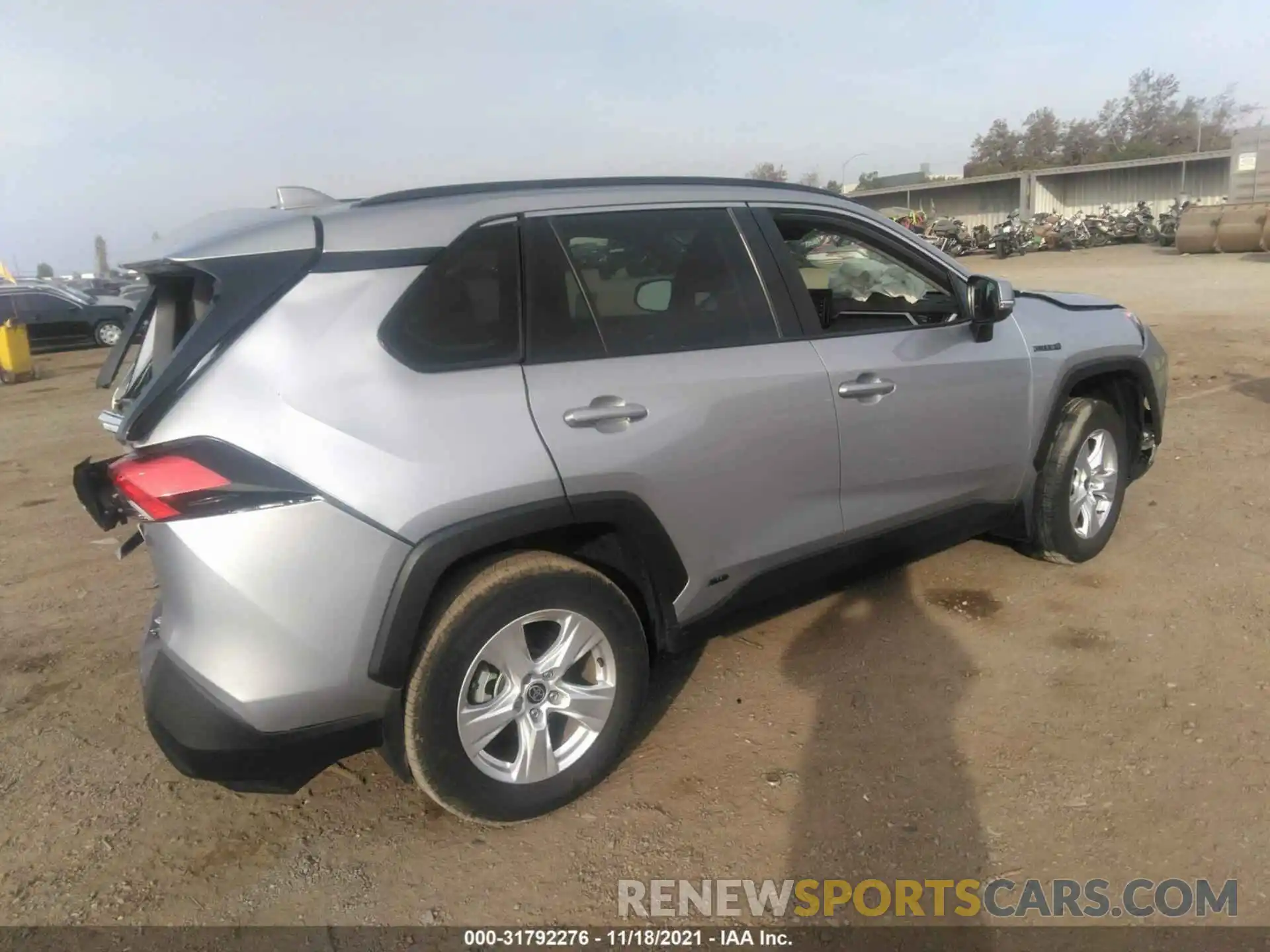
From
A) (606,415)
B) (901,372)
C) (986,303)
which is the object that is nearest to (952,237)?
(986,303)

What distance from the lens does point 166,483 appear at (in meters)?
2.31

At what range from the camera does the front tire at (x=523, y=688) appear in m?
2.55

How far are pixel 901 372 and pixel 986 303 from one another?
53 cm

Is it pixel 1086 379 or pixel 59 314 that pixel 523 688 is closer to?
pixel 1086 379

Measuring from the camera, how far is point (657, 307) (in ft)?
10.1

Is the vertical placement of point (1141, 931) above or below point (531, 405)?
below

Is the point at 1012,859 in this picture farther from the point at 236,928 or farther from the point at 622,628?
the point at 236,928

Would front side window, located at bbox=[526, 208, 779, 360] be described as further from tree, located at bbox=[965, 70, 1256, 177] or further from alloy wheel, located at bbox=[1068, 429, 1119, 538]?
tree, located at bbox=[965, 70, 1256, 177]

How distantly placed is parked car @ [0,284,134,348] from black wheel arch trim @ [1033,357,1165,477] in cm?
1895

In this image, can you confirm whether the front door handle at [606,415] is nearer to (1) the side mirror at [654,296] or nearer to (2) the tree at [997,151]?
(1) the side mirror at [654,296]

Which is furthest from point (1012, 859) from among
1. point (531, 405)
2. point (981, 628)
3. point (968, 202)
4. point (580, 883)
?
point (968, 202)

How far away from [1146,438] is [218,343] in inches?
171

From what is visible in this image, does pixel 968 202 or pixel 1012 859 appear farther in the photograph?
pixel 968 202

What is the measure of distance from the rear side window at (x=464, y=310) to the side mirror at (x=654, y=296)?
47cm
